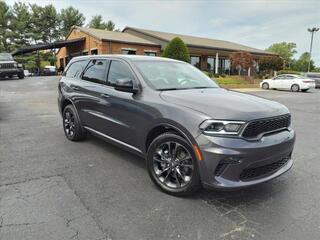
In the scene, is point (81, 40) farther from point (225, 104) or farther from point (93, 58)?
point (225, 104)

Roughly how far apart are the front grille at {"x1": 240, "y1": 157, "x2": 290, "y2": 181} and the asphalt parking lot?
15.2 inches

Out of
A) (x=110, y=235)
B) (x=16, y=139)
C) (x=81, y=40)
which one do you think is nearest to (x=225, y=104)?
(x=110, y=235)

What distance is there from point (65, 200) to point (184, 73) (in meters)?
2.70

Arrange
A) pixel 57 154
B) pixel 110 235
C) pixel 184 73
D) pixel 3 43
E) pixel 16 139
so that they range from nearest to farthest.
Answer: pixel 110 235, pixel 184 73, pixel 57 154, pixel 16 139, pixel 3 43

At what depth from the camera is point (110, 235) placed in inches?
106

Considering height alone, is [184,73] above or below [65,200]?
above

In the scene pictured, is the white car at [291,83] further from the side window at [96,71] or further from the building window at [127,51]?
the side window at [96,71]

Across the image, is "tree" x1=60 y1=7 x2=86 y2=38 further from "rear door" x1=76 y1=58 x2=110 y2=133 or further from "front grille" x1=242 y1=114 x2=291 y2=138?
"front grille" x1=242 y1=114 x2=291 y2=138

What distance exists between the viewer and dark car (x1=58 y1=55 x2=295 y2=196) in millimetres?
3053

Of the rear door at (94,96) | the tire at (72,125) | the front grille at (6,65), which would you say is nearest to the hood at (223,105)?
the rear door at (94,96)

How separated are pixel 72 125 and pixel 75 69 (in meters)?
1.20

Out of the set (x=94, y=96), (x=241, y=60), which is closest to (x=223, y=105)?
(x=94, y=96)

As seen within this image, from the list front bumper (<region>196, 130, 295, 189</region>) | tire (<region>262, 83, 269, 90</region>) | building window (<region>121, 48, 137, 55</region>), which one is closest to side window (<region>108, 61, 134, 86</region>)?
front bumper (<region>196, 130, 295, 189</region>)

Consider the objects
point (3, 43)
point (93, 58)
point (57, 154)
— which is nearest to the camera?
point (57, 154)
